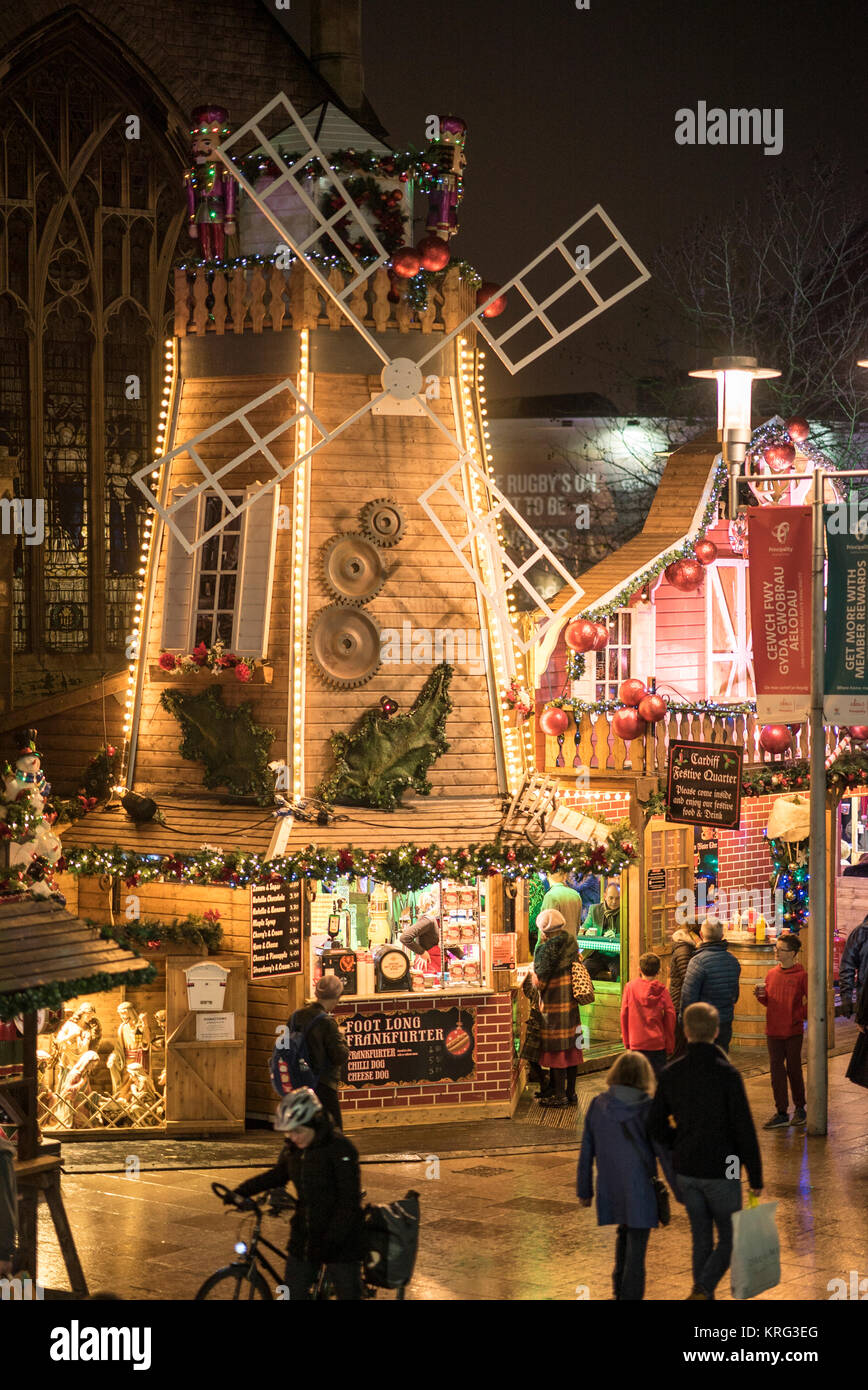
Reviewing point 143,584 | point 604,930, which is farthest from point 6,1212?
point 604,930

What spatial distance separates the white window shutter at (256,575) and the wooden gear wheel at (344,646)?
540 mm

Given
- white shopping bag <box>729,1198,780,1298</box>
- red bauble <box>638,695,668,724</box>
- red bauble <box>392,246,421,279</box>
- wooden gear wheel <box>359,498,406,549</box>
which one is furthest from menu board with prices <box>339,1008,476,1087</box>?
red bauble <box>392,246,421,279</box>

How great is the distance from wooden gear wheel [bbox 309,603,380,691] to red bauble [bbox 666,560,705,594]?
4.96m

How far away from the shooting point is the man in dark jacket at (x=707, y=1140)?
11.6m

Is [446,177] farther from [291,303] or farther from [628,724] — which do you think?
[628,724]

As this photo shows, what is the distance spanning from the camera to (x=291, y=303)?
807 inches

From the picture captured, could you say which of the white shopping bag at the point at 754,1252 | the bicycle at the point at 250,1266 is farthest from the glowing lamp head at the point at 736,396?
the bicycle at the point at 250,1266

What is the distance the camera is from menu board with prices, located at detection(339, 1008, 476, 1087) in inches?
730

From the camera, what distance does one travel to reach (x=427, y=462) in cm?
2062

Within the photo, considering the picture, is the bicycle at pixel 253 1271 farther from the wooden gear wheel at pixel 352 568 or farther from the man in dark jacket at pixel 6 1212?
the wooden gear wheel at pixel 352 568
